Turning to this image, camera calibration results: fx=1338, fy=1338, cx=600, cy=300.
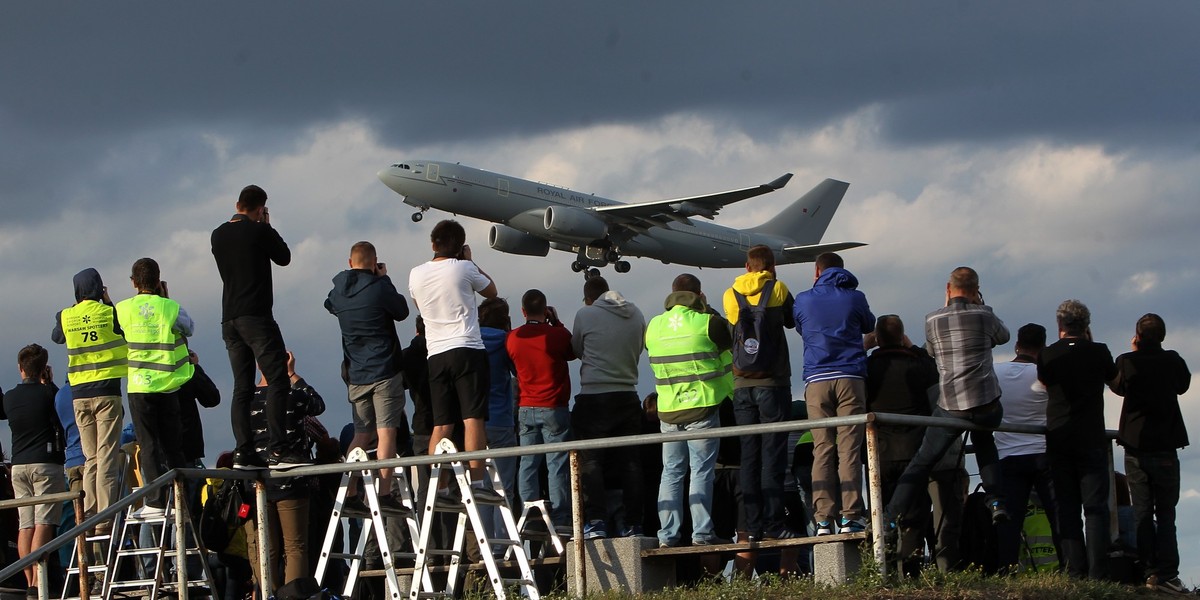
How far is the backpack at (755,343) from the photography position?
8.93 m

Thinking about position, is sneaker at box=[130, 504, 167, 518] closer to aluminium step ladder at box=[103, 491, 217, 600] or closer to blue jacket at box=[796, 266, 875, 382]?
aluminium step ladder at box=[103, 491, 217, 600]

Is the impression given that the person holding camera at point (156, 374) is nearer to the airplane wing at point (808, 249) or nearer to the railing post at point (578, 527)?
the railing post at point (578, 527)

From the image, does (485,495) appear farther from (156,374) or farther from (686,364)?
(156,374)

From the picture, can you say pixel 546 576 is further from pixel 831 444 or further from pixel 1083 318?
pixel 1083 318

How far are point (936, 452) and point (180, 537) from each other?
4653 mm

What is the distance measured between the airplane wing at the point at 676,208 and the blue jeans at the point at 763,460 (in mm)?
30301

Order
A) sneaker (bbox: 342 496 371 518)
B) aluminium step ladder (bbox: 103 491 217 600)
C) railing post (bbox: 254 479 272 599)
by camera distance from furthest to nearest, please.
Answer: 1. sneaker (bbox: 342 496 371 518)
2. railing post (bbox: 254 479 272 599)
3. aluminium step ladder (bbox: 103 491 217 600)

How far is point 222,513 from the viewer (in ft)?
31.3

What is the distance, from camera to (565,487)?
9.83 meters

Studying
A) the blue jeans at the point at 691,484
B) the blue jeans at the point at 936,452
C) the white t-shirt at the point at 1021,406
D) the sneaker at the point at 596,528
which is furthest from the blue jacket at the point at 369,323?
the white t-shirt at the point at 1021,406

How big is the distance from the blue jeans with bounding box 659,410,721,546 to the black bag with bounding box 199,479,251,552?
2.80 meters

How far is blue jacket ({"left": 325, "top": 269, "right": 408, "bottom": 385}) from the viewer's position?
926 centimetres

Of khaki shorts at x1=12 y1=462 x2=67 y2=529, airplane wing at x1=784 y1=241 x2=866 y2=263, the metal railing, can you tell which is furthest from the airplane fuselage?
the metal railing

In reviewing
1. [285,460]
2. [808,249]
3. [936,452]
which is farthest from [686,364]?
[808,249]
